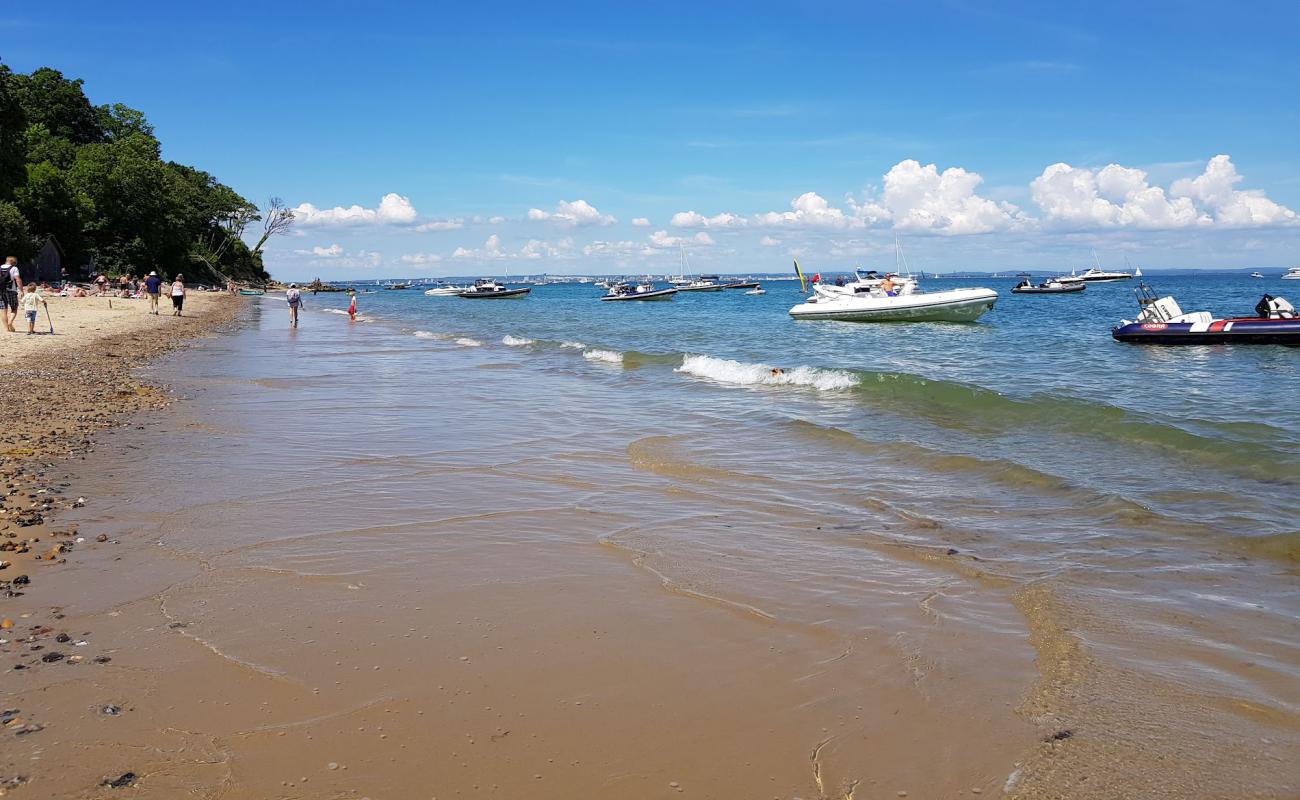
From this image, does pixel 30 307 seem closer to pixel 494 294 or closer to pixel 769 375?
pixel 769 375

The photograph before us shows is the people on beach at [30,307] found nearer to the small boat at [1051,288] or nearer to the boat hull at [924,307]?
the boat hull at [924,307]

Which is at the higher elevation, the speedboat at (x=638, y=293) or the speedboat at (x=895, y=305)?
the speedboat at (x=638, y=293)

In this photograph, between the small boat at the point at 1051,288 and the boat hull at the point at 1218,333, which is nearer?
the boat hull at the point at 1218,333

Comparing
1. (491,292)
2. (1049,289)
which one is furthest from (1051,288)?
(491,292)

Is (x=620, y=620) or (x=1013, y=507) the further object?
(x=1013, y=507)

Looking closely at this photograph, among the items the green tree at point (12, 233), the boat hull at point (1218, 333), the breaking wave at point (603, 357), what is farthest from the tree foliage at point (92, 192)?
the boat hull at point (1218, 333)

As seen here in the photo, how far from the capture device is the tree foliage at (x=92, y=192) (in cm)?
4981

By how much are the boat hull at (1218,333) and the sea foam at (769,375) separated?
1497 cm

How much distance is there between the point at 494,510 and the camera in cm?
694

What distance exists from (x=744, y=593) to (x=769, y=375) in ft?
45.7

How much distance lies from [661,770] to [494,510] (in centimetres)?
408

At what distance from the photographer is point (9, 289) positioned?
67.2 ft

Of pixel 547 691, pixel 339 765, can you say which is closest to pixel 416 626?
pixel 547 691

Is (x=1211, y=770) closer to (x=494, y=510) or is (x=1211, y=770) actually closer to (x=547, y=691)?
(x=547, y=691)
